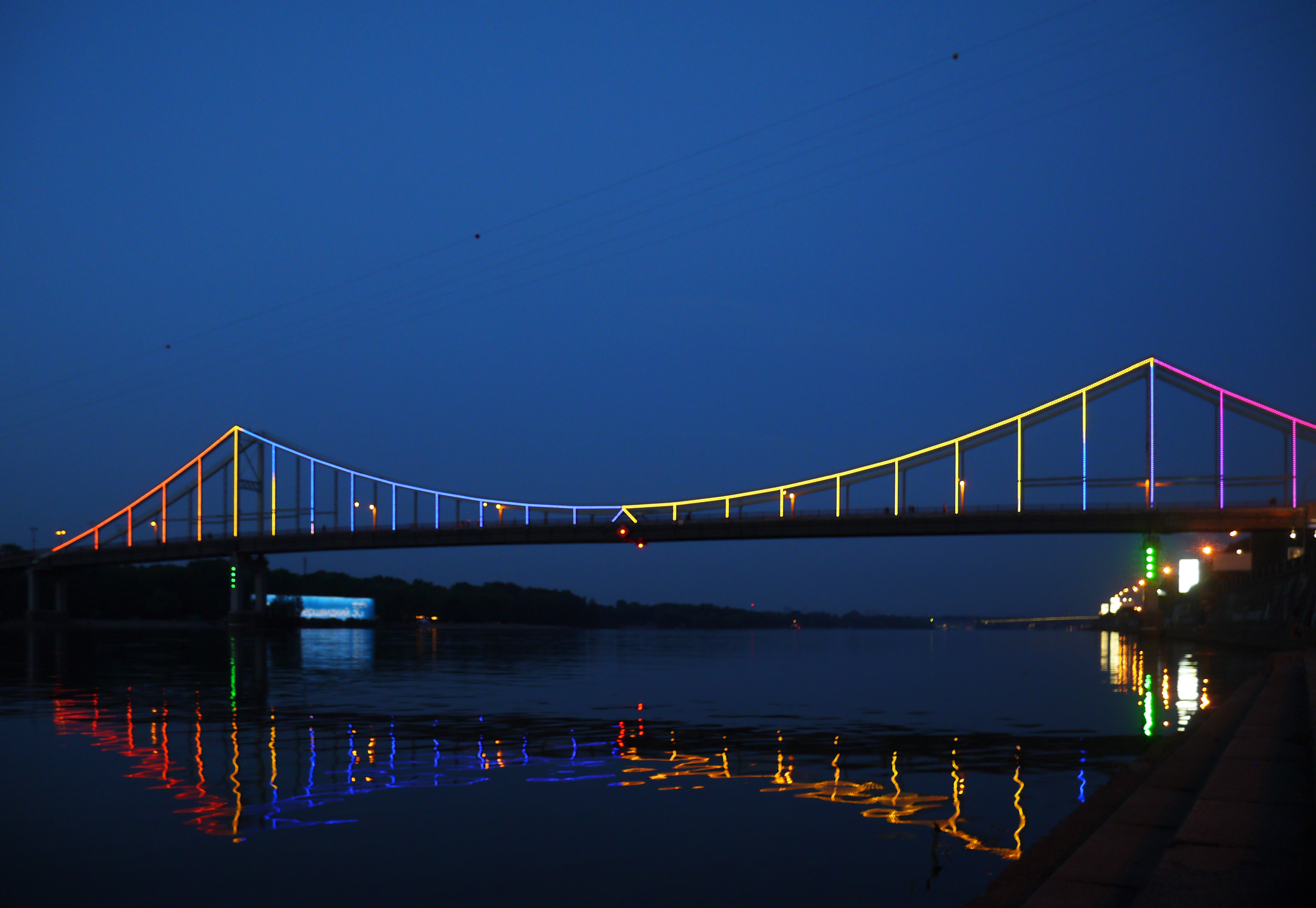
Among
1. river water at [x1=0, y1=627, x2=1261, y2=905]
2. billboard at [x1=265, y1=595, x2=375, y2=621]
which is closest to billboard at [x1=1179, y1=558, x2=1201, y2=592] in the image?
river water at [x1=0, y1=627, x2=1261, y2=905]

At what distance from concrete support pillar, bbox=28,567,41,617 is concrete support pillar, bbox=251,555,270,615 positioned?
68.4 ft

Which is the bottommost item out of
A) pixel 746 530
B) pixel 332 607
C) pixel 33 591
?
pixel 332 607

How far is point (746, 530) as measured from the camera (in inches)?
3194

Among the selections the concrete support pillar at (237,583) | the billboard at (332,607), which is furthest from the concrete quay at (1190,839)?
the billboard at (332,607)

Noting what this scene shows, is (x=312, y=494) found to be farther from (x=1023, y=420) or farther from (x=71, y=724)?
(x=71, y=724)

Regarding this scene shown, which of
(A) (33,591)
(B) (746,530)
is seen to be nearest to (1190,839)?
(B) (746,530)

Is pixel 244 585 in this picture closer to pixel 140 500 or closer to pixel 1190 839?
pixel 140 500

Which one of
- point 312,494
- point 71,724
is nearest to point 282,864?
point 71,724

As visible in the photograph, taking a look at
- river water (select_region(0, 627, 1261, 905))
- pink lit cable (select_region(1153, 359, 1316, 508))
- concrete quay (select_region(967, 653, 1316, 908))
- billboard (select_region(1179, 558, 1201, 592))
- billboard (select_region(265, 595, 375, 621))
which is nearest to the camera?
concrete quay (select_region(967, 653, 1316, 908))

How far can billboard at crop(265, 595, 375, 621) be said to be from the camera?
146875 mm

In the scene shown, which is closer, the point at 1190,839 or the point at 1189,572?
the point at 1190,839

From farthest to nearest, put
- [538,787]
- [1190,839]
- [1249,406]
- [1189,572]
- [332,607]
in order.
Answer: [332,607], [1189,572], [1249,406], [538,787], [1190,839]

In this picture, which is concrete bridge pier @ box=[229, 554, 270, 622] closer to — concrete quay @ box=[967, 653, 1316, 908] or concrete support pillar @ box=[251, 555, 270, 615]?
concrete support pillar @ box=[251, 555, 270, 615]

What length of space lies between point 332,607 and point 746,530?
300 ft
